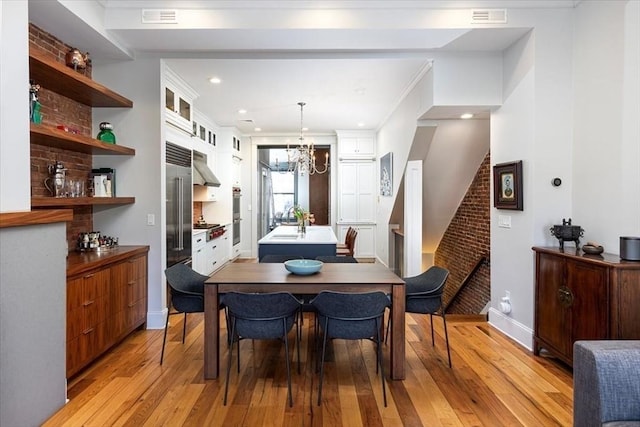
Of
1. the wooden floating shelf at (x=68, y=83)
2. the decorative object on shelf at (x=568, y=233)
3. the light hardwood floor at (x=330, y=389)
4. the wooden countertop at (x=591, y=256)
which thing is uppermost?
the wooden floating shelf at (x=68, y=83)

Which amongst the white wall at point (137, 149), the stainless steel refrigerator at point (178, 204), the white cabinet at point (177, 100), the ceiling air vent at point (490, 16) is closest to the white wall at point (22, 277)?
the white wall at point (137, 149)

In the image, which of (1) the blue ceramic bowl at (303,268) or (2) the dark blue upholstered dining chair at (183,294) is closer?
(1) the blue ceramic bowl at (303,268)

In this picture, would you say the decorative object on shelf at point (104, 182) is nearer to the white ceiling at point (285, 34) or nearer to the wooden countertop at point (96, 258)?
the wooden countertop at point (96, 258)

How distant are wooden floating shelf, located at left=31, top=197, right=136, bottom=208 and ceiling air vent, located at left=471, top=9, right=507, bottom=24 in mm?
3773

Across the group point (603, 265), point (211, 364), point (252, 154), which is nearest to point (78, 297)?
point (211, 364)

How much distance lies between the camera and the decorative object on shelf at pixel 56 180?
3072mm

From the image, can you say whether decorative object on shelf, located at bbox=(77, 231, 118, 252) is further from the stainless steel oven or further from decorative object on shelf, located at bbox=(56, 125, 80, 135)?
the stainless steel oven

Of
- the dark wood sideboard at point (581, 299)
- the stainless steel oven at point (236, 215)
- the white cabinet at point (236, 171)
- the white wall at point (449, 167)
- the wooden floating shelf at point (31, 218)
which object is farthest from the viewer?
the stainless steel oven at point (236, 215)

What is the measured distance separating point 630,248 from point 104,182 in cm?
448

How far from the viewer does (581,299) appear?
271cm

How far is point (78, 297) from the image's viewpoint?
2.76 metres

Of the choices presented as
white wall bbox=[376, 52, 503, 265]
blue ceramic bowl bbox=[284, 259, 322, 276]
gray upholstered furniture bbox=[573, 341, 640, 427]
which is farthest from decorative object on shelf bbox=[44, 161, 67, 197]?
gray upholstered furniture bbox=[573, 341, 640, 427]

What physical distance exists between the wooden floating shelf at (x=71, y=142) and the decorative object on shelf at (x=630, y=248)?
414 centimetres

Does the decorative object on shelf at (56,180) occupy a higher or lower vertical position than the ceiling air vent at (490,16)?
lower
